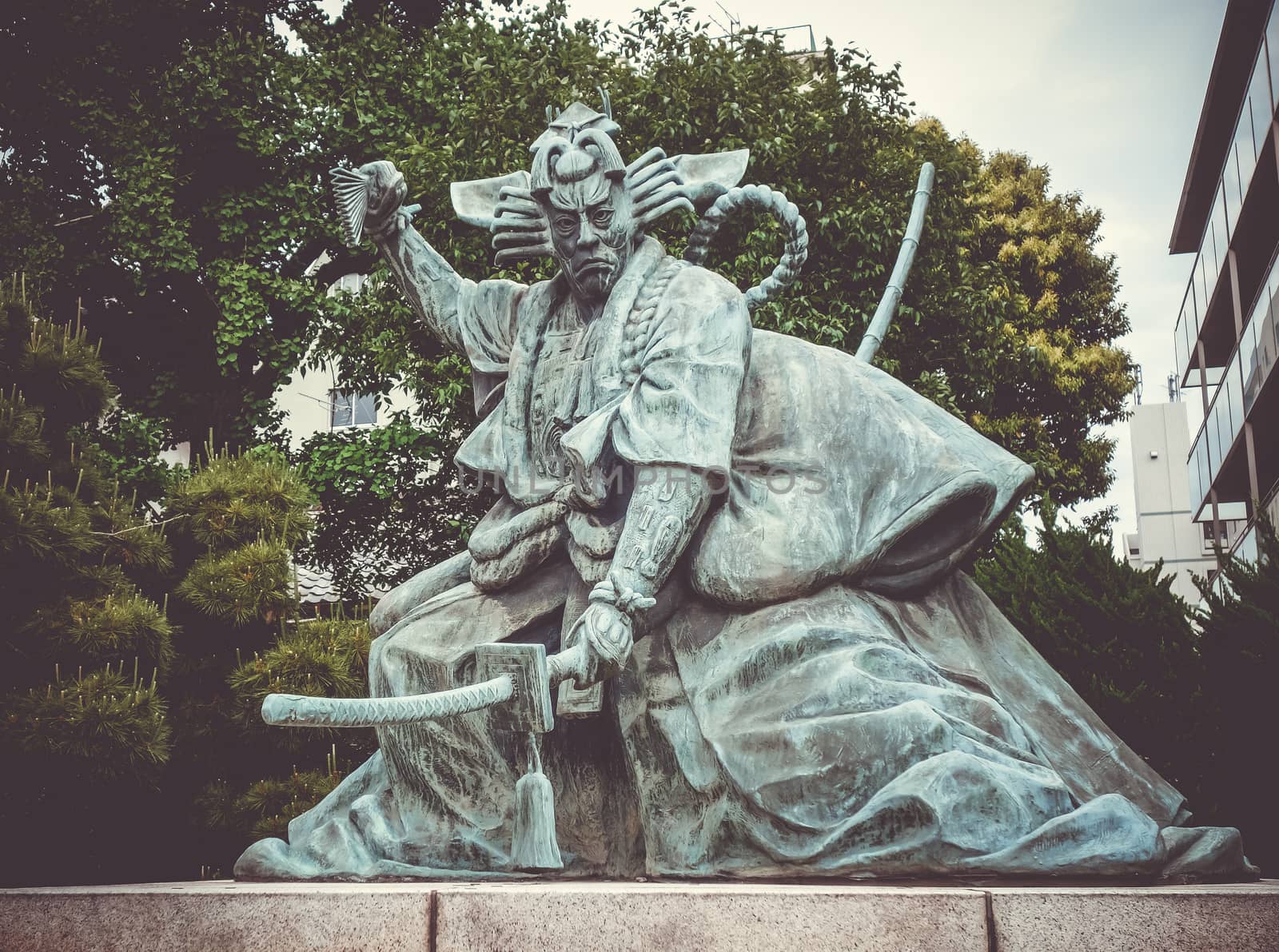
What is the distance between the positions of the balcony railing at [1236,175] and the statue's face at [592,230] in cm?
1547

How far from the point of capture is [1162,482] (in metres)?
33.3

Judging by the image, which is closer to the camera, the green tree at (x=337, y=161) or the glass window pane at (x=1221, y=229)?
the green tree at (x=337, y=161)

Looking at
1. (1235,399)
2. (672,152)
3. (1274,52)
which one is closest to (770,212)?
(672,152)

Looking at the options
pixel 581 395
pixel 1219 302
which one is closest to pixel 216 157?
pixel 581 395

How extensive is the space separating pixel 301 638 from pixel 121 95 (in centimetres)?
915

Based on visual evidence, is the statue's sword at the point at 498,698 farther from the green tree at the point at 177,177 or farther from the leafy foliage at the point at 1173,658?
the green tree at the point at 177,177

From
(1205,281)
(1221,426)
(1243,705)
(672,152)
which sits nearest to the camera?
(1243,705)

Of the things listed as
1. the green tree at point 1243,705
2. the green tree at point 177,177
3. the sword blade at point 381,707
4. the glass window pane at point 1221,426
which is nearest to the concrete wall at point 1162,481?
the glass window pane at point 1221,426

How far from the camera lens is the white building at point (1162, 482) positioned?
3269cm

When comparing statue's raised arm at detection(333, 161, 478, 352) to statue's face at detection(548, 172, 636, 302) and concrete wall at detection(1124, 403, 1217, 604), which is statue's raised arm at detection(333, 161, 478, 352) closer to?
statue's face at detection(548, 172, 636, 302)

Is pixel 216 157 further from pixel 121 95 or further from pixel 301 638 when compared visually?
pixel 301 638

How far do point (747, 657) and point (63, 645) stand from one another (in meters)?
5.27

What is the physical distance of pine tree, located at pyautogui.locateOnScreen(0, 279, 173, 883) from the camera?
7621mm

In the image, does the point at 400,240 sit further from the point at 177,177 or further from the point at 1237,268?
the point at 1237,268
